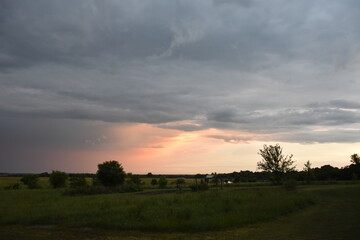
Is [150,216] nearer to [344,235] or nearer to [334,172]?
[344,235]

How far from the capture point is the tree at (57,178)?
2746 inches

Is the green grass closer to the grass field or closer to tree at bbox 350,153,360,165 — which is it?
the grass field

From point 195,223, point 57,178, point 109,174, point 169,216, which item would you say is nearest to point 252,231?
point 195,223

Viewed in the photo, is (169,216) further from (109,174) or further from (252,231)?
(109,174)

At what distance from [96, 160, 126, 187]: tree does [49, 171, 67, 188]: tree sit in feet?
51.8

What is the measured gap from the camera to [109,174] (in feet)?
193

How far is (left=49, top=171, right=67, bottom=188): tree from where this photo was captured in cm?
6975

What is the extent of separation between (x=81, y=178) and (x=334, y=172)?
57.1 m

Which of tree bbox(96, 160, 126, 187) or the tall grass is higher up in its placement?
tree bbox(96, 160, 126, 187)

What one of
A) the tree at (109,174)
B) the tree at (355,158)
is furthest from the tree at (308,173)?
the tree at (109,174)

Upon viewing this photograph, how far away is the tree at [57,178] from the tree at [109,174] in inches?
621

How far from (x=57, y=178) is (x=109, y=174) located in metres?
17.9

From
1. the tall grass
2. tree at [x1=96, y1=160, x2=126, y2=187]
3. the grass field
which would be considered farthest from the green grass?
tree at [x1=96, y1=160, x2=126, y2=187]

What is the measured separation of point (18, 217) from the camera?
19.5 m
